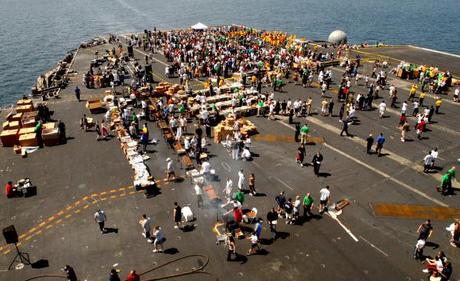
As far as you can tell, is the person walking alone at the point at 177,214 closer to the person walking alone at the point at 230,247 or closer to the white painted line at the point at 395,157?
the person walking alone at the point at 230,247

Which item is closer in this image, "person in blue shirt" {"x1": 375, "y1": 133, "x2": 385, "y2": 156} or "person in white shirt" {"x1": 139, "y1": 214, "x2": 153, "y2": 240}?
"person in white shirt" {"x1": 139, "y1": 214, "x2": 153, "y2": 240}

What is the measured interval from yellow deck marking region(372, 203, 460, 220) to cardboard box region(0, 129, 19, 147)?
26.6 meters

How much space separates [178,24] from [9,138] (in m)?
99.4

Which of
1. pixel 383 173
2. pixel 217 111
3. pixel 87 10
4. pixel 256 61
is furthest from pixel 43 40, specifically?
pixel 383 173

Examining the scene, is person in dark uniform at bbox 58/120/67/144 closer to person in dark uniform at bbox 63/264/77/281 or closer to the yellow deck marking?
person in dark uniform at bbox 63/264/77/281

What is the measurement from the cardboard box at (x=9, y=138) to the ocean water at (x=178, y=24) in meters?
33.2

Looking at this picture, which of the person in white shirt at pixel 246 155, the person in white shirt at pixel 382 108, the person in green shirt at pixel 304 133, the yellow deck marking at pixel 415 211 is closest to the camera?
the yellow deck marking at pixel 415 211

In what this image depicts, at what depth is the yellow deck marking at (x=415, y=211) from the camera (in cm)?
1897

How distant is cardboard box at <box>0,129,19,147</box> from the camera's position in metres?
27.0

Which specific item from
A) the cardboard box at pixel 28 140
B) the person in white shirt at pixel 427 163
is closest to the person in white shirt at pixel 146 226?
the cardboard box at pixel 28 140

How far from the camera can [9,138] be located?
27.1m

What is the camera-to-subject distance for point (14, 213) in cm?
1970

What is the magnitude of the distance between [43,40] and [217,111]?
291 ft

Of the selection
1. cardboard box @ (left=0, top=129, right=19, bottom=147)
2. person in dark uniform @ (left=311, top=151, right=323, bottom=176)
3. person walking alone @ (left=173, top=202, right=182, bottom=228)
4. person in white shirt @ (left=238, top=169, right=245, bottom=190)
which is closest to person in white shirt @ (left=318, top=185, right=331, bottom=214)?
person in dark uniform @ (left=311, top=151, right=323, bottom=176)
